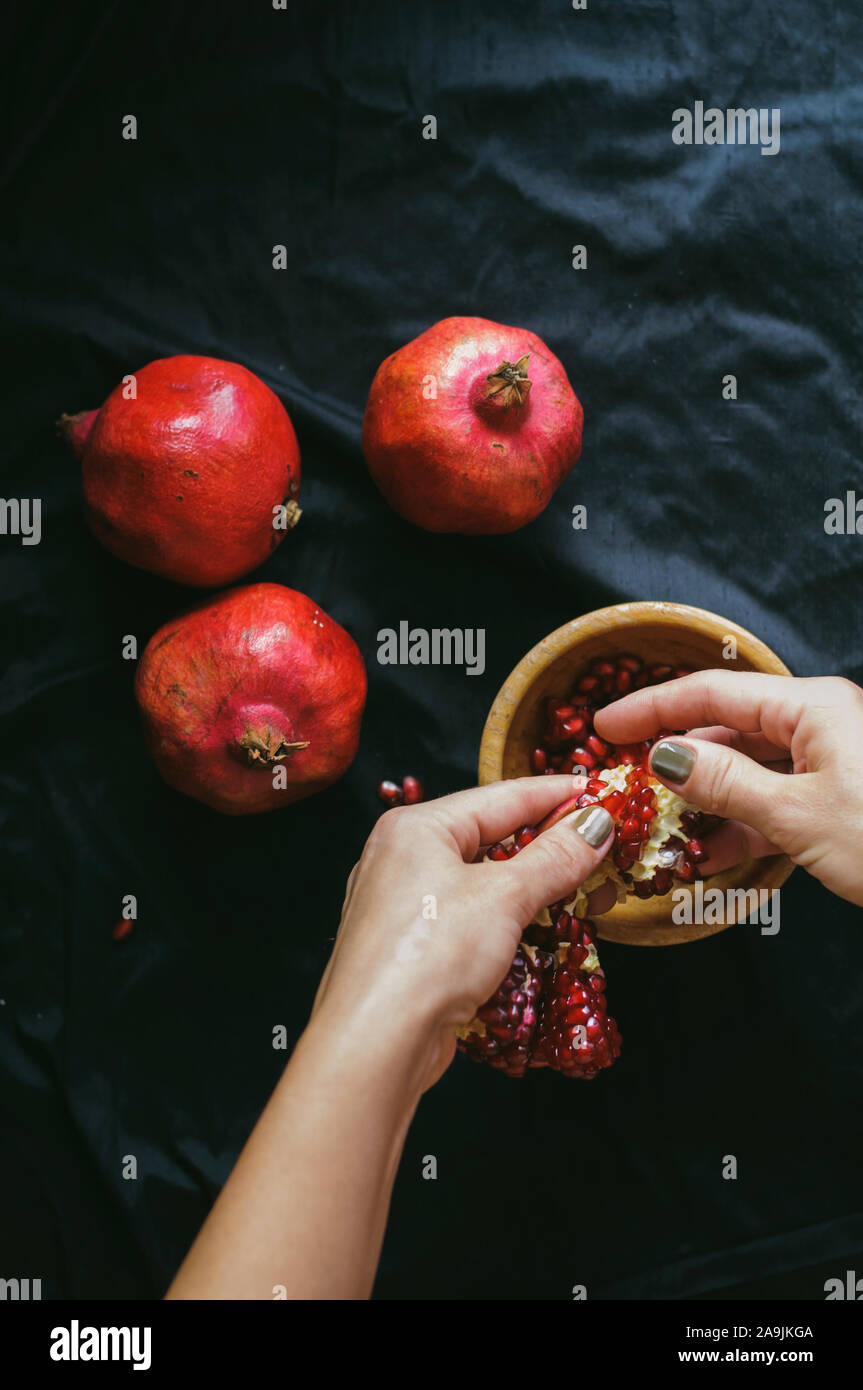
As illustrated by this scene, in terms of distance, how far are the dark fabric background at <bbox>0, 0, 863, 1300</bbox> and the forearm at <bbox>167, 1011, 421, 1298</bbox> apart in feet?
1.58

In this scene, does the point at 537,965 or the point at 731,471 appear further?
the point at 731,471

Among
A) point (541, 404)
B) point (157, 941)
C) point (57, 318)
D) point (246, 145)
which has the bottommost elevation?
point (157, 941)

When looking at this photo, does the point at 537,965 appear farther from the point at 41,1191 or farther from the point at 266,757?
the point at 41,1191

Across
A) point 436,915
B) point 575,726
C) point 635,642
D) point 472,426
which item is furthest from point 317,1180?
point 472,426

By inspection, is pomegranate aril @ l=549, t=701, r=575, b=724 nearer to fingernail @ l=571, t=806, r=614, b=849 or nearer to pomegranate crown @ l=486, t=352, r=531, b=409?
fingernail @ l=571, t=806, r=614, b=849

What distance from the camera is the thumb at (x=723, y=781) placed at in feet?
3.32

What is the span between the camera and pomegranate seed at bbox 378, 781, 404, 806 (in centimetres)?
137

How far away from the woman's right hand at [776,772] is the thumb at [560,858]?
93 millimetres

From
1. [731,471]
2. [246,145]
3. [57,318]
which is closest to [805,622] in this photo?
[731,471]

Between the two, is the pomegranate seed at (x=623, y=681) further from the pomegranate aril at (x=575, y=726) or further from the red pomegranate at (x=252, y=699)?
the red pomegranate at (x=252, y=699)

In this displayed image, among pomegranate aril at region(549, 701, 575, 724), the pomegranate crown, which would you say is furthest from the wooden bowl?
the pomegranate crown

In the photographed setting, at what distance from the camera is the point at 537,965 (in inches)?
44.4

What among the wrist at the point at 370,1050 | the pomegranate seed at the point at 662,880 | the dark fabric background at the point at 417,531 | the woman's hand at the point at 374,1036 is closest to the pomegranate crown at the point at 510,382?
the dark fabric background at the point at 417,531
